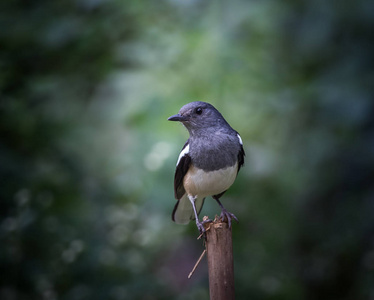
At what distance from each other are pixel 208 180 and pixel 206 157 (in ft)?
0.50

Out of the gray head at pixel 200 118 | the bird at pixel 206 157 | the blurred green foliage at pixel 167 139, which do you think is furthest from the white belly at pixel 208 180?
the blurred green foliage at pixel 167 139

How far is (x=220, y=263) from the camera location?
8.30ft

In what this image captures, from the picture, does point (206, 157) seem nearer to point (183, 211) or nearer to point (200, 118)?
point (200, 118)

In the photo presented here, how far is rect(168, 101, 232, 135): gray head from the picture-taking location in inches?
131

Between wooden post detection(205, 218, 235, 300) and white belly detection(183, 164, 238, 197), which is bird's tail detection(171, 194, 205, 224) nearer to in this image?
white belly detection(183, 164, 238, 197)

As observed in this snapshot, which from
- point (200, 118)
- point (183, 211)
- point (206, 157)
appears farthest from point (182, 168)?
point (183, 211)

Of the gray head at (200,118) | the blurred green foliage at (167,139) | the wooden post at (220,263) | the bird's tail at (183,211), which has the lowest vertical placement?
the wooden post at (220,263)

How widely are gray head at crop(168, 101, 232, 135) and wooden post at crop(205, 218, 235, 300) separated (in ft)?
2.82

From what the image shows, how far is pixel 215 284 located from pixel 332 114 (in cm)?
263

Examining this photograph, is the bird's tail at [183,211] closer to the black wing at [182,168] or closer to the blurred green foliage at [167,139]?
the black wing at [182,168]

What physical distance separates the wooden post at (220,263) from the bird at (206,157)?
0.35m

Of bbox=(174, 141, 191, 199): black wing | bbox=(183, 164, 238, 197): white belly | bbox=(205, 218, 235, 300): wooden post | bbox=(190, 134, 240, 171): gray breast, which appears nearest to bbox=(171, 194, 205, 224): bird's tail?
bbox=(174, 141, 191, 199): black wing

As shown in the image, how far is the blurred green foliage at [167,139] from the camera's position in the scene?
425 centimetres

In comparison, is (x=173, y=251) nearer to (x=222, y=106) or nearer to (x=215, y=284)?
(x=222, y=106)
